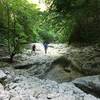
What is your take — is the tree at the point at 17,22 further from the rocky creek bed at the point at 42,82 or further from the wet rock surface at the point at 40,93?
the wet rock surface at the point at 40,93

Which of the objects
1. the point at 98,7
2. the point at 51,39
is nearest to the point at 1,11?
the point at 98,7

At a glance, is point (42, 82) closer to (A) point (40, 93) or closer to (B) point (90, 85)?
(B) point (90, 85)

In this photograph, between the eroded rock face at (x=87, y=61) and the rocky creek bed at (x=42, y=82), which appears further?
the eroded rock face at (x=87, y=61)

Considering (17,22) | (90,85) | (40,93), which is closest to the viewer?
(40,93)

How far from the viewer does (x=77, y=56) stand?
14.8 meters

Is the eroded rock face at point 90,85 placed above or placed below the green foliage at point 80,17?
below

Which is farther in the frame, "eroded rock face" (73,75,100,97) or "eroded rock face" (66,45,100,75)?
"eroded rock face" (66,45,100,75)

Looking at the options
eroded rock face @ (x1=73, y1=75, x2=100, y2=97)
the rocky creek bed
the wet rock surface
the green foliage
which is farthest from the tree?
the wet rock surface

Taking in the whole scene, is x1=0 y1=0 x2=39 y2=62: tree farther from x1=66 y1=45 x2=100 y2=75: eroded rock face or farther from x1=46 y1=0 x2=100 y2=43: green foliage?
x1=66 y1=45 x2=100 y2=75: eroded rock face

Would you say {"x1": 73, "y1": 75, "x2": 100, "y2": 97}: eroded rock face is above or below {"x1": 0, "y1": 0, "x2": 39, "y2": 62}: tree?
below

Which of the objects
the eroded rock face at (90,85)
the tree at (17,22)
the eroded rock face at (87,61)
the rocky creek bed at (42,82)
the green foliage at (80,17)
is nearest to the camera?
the rocky creek bed at (42,82)

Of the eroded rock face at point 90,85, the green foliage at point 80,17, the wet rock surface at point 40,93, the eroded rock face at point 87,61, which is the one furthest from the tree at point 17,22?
the wet rock surface at point 40,93

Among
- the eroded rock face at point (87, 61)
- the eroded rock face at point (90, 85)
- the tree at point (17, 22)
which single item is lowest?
the eroded rock face at point (90, 85)

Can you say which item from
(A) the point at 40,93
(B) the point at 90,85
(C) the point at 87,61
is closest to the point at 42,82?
(B) the point at 90,85
